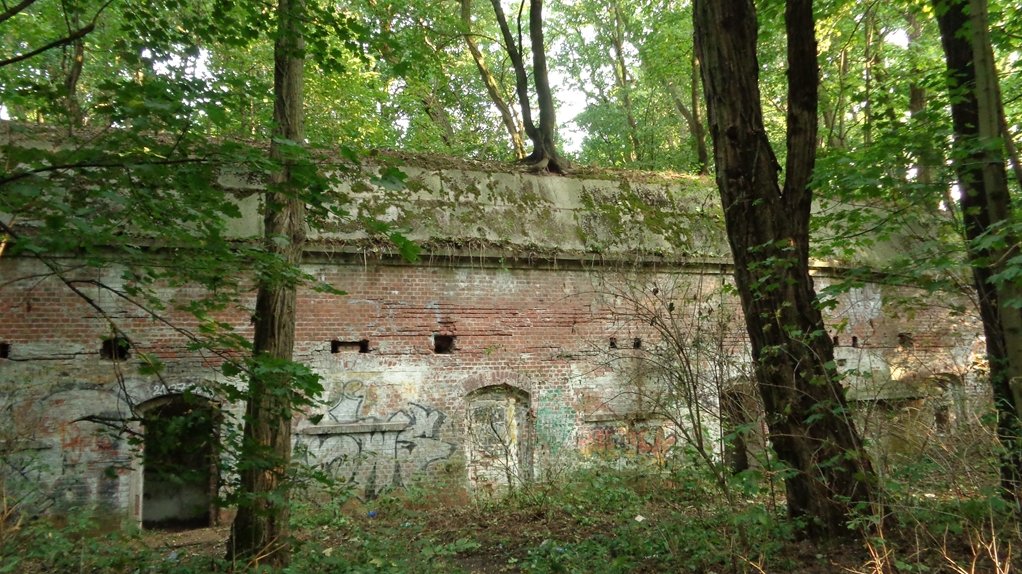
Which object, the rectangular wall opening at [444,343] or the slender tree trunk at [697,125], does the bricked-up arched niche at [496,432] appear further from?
the slender tree trunk at [697,125]

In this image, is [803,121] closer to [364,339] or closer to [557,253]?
[557,253]

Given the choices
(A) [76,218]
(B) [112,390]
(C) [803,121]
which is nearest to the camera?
(A) [76,218]

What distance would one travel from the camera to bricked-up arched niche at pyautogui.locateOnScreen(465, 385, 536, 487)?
9805mm

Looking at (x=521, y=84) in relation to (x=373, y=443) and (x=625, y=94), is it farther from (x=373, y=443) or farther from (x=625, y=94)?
(x=625, y=94)

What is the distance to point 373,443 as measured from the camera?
371 inches

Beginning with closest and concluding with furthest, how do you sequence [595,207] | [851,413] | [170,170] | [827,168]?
[170,170]
[851,413]
[827,168]
[595,207]

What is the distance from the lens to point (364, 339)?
31.4 feet

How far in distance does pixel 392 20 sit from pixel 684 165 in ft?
29.8

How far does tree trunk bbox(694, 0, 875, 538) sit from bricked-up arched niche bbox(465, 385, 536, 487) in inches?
194

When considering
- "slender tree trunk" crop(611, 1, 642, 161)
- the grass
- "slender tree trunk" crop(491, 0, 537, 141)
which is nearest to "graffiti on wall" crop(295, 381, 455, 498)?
the grass

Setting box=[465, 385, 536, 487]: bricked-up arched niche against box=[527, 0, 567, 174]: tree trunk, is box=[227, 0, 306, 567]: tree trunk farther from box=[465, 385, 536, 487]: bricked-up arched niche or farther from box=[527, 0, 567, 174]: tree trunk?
box=[527, 0, 567, 174]: tree trunk

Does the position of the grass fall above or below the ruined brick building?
below

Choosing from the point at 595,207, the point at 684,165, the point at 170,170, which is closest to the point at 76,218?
the point at 170,170

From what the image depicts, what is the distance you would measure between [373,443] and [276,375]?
18.9 ft
